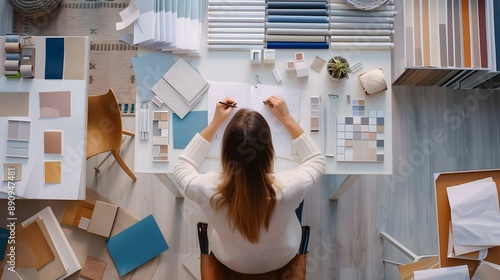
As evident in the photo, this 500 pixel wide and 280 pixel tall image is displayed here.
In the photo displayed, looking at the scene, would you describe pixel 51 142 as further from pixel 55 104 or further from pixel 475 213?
pixel 475 213

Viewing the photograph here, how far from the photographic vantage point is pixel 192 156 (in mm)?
1750

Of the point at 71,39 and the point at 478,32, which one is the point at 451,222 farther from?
the point at 71,39

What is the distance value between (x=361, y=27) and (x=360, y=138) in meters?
0.49

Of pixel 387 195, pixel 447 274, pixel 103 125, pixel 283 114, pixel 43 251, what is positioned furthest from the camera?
pixel 387 195

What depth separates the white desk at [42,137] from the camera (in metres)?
1.89

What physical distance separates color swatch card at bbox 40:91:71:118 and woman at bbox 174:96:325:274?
2.02ft

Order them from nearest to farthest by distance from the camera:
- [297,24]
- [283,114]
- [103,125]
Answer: [283,114]
[297,24]
[103,125]

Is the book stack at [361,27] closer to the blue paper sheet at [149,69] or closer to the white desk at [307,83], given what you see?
the white desk at [307,83]

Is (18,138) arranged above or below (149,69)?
below

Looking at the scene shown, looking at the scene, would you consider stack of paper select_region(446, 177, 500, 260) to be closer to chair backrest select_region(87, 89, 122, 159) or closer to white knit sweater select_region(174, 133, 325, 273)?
white knit sweater select_region(174, 133, 325, 273)

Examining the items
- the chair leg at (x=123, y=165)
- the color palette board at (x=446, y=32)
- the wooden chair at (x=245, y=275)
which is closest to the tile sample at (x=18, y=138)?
the chair leg at (x=123, y=165)

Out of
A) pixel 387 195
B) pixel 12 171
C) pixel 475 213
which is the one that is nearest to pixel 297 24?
pixel 475 213

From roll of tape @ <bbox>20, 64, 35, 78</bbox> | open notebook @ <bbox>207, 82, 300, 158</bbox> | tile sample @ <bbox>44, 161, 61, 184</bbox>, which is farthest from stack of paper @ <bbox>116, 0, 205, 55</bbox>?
tile sample @ <bbox>44, 161, 61, 184</bbox>

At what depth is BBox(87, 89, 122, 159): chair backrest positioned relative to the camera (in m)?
2.13
